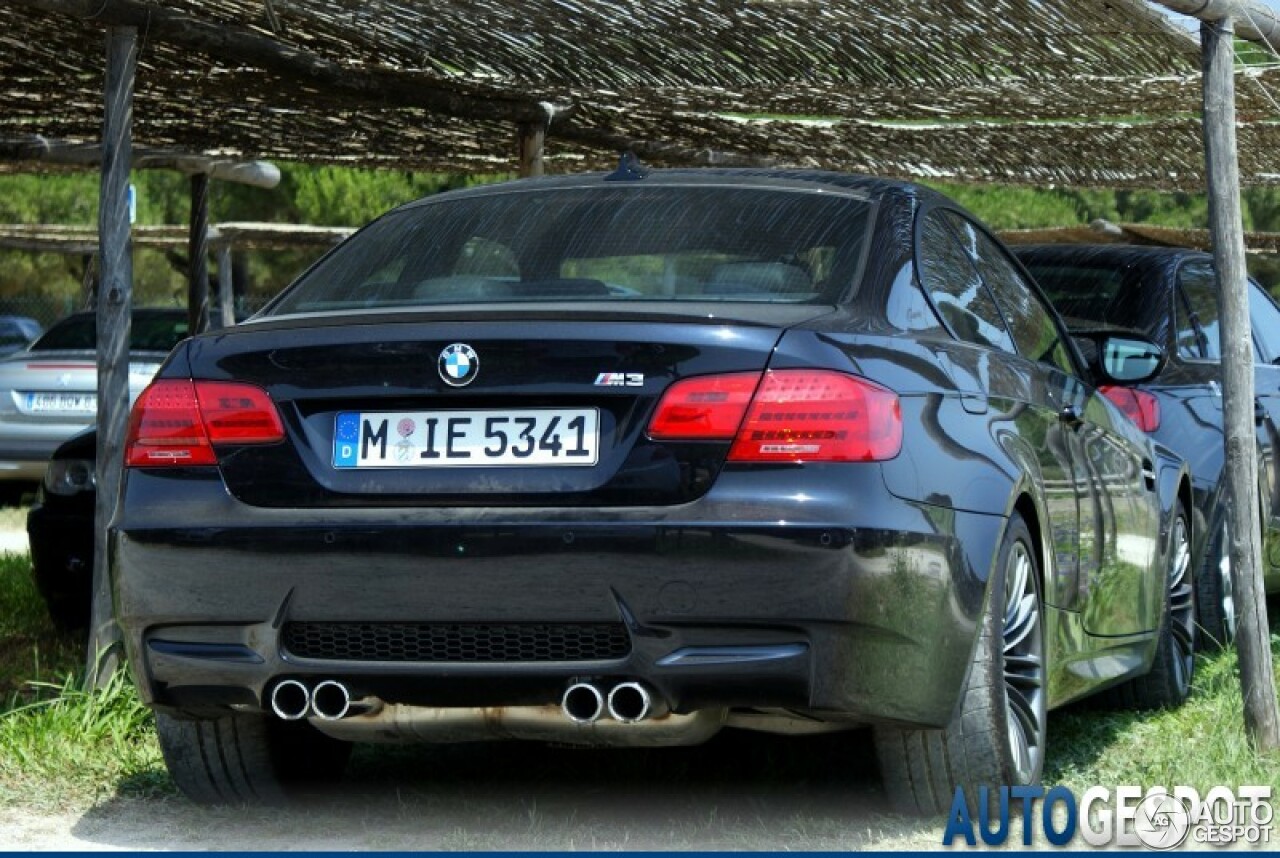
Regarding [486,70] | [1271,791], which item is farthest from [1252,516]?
[486,70]

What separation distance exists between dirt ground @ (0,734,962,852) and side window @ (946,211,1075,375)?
47.0 inches

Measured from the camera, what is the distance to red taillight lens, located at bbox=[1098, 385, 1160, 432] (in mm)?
7355

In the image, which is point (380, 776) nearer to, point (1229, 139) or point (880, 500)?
point (880, 500)

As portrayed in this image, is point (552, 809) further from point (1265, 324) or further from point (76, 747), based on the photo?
point (1265, 324)

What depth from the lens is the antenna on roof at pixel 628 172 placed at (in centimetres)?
569

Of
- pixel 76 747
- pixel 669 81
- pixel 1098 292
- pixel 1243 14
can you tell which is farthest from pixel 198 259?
pixel 1243 14

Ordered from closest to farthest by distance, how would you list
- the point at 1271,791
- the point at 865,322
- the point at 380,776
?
the point at 865,322 < the point at 1271,791 < the point at 380,776

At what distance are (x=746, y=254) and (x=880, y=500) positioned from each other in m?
0.88

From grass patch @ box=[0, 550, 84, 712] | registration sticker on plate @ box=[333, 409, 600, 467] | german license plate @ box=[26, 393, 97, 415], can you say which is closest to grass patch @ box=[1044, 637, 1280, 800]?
registration sticker on plate @ box=[333, 409, 600, 467]

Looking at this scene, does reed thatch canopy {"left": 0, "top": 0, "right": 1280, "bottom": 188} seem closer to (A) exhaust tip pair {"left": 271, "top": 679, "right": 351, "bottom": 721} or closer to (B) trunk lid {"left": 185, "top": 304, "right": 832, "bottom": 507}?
(B) trunk lid {"left": 185, "top": 304, "right": 832, "bottom": 507}

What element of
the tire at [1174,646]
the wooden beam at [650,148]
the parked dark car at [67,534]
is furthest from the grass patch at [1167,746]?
the wooden beam at [650,148]

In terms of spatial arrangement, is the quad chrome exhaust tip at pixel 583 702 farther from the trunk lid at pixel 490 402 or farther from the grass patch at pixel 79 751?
the grass patch at pixel 79 751

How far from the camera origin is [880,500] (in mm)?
4473

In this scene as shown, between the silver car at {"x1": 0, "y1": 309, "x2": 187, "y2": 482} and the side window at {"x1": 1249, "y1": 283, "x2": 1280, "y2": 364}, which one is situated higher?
the side window at {"x1": 1249, "y1": 283, "x2": 1280, "y2": 364}
